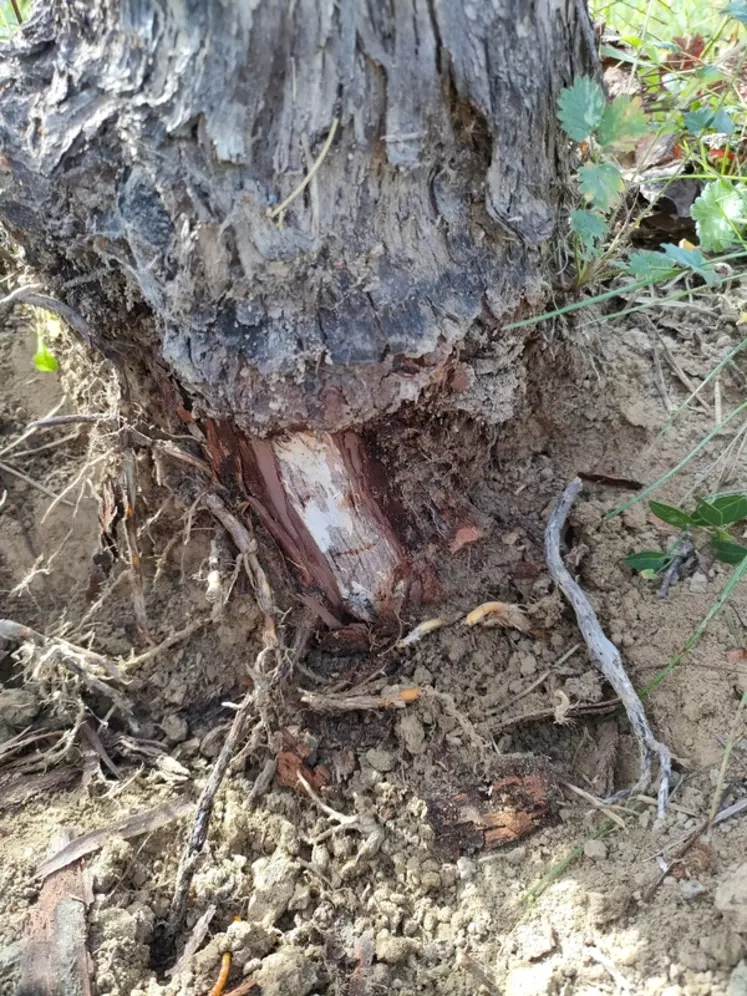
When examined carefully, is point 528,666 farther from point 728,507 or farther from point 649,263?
point 649,263

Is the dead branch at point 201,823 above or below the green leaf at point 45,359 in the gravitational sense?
below

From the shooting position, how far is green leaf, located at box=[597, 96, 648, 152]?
1402mm

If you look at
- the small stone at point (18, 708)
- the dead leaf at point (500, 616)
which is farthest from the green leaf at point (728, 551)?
the small stone at point (18, 708)

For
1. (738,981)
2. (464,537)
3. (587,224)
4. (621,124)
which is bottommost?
(738,981)

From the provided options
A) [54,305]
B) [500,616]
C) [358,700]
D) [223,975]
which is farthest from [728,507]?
[54,305]

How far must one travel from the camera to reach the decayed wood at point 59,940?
4.32ft

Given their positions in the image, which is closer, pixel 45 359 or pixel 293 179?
pixel 293 179

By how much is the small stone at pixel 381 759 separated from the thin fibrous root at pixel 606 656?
1.38 feet

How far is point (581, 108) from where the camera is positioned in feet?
4.47

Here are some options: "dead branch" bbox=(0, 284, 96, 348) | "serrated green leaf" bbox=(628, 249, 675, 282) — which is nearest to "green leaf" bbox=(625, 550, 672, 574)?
"serrated green leaf" bbox=(628, 249, 675, 282)

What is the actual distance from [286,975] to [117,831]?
0.42 metres

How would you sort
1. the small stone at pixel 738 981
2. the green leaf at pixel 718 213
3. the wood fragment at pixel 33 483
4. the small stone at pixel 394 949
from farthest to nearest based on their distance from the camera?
the wood fragment at pixel 33 483
the green leaf at pixel 718 213
the small stone at pixel 394 949
the small stone at pixel 738 981

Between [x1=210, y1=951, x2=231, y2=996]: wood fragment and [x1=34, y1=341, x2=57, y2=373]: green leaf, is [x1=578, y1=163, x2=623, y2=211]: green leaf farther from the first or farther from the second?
[x1=210, y1=951, x2=231, y2=996]: wood fragment

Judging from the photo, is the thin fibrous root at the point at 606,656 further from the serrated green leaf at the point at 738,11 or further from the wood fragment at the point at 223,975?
the serrated green leaf at the point at 738,11
